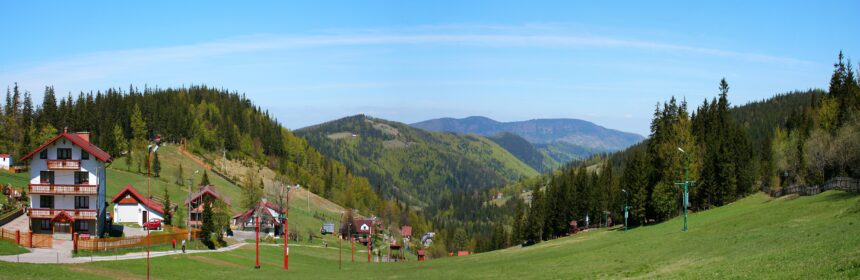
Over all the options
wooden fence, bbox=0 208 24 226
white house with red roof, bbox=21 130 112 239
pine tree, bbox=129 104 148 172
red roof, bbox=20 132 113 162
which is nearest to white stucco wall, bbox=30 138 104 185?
white house with red roof, bbox=21 130 112 239

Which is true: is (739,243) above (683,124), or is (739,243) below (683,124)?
below

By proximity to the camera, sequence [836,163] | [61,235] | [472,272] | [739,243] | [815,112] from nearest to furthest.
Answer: [739,243] < [472,272] < [61,235] < [836,163] < [815,112]

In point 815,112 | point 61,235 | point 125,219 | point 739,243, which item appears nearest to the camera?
point 739,243

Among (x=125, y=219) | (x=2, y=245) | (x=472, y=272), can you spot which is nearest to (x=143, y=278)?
(x=2, y=245)

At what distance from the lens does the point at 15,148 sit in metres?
136

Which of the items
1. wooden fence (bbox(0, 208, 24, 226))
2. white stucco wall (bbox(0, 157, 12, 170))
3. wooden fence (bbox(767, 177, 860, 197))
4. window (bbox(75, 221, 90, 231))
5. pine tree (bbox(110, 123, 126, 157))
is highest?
pine tree (bbox(110, 123, 126, 157))

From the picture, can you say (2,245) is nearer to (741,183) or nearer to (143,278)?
(143,278)

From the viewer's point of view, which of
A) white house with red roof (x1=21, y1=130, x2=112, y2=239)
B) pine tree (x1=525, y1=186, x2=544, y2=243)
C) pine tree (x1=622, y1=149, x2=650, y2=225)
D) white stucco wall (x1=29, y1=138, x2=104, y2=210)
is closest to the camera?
white house with red roof (x1=21, y1=130, x2=112, y2=239)

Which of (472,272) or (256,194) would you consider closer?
(472,272)

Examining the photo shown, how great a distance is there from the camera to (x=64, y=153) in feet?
250

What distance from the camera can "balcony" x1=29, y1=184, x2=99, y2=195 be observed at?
2928 inches

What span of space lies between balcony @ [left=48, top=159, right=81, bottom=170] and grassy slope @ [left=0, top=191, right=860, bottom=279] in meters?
19.7

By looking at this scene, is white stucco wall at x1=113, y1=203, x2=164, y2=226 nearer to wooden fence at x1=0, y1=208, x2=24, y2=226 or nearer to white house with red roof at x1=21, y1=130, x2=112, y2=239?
wooden fence at x1=0, y1=208, x2=24, y2=226

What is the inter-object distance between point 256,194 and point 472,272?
302ft
